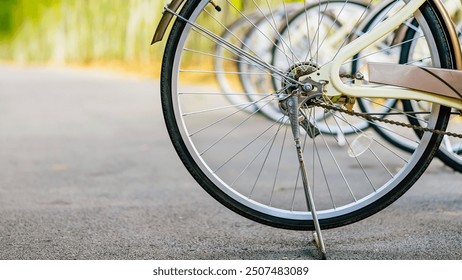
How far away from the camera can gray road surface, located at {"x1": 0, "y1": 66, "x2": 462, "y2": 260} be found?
3305mm

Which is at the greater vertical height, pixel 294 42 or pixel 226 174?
pixel 294 42

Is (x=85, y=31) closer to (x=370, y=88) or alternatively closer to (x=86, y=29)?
(x=86, y=29)

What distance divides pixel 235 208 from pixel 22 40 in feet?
82.1

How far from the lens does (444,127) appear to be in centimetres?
310

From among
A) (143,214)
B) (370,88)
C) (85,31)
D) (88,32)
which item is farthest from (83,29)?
(370,88)

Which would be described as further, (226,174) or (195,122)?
(195,122)

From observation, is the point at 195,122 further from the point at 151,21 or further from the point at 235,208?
the point at 151,21

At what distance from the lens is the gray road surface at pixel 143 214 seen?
330 centimetres

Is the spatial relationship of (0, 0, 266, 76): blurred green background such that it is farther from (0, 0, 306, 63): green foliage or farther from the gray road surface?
the gray road surface

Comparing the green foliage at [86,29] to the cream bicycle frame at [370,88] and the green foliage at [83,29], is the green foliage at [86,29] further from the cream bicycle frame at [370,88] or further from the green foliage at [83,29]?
the cream bicycle frame at [370,88]

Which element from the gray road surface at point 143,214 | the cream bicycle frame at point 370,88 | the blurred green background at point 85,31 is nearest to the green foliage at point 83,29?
the blurred green background at point 85,31

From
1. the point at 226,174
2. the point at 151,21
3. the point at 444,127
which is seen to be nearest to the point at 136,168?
the point at 226,174

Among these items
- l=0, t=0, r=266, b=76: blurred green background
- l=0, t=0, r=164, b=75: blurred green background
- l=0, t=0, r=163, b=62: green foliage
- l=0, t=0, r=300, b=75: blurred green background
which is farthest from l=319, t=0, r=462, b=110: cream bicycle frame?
l=0, t=0, r=163, b=62: green foliage

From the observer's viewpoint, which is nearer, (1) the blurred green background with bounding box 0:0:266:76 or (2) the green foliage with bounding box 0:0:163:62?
(1) the blurred green background with bounding box 0:0:266:76
